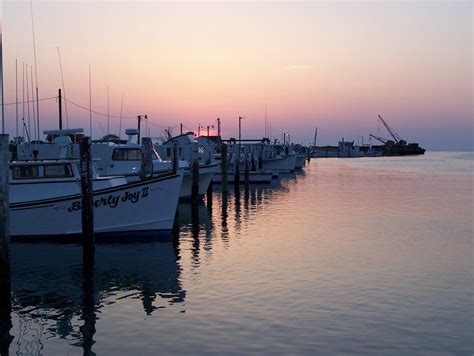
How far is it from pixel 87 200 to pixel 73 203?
2847 millimetres

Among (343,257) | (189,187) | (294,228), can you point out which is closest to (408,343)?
(343,257)

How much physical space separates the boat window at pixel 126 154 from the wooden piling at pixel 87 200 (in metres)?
12.9

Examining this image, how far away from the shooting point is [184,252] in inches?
772

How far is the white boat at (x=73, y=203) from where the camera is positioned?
20.1 m

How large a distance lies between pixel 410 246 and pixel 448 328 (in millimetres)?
9542

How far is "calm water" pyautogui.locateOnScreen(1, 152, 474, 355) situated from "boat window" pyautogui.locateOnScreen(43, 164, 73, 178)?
8.65 ft

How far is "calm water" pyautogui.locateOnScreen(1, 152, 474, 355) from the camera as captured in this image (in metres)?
10.6

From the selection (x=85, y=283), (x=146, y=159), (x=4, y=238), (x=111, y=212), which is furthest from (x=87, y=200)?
(x=146, y=159)

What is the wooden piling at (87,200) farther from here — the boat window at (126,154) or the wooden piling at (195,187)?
the wooden piling at (195,187)

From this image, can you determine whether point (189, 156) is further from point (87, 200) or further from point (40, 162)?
point (87, 200)

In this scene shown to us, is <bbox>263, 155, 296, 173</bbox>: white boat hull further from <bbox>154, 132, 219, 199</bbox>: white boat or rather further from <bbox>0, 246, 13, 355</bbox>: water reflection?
<bbox>0, 246, 13, 355</bbox>: water reflection

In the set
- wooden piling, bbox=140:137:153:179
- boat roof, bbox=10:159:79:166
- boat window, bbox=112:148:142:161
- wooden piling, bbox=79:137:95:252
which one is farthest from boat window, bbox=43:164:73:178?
boat window, bbox=112:148:142:161

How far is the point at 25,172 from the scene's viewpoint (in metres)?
20.8

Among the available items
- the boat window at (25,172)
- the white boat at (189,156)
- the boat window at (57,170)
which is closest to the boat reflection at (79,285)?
the boat window at (25,172)
